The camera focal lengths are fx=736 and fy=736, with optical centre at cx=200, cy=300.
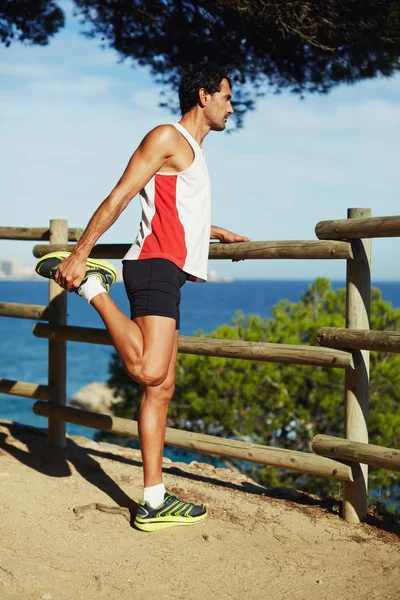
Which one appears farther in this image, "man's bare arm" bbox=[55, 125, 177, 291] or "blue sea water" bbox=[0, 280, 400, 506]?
"blue sea water" bbox=[0, 280, 400, 506]

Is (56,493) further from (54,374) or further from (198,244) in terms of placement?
(198,244)

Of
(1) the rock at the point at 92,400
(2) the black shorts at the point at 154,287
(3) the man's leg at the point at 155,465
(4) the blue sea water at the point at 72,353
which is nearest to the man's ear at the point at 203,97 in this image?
(2) the black shorts at the point at 154,287

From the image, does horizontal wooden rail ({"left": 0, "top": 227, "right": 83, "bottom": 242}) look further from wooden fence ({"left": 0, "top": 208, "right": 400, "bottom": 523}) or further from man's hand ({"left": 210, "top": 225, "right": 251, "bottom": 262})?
man's hand ({"left": 210, "top": 225, "right": 251, "bottom": 262})

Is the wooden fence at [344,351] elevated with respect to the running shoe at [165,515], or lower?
elevated

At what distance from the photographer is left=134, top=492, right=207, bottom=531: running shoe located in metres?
3.95

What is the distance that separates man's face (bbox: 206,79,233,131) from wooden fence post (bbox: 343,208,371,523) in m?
0.94

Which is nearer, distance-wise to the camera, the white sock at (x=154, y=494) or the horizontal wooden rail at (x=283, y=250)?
the white sock at (x=154, y=494)

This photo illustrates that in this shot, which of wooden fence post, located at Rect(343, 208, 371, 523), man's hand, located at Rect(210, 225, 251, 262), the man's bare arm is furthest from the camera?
man's hand, located at Rect(210, 225, 251, 262)

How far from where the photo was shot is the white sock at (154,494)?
12.9 ft

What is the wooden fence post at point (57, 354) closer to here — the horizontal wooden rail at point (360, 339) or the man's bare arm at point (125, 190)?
the man's bare arm at point (125, 190)

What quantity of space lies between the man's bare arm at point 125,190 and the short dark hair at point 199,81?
0.31 meters

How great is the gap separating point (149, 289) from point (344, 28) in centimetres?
476

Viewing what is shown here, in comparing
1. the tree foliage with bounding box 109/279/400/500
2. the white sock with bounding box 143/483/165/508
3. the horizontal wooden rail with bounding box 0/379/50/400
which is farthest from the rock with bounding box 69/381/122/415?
the white sock with bounding box 143/483/165/508

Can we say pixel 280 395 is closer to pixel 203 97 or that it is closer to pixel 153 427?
pixel 153 427
